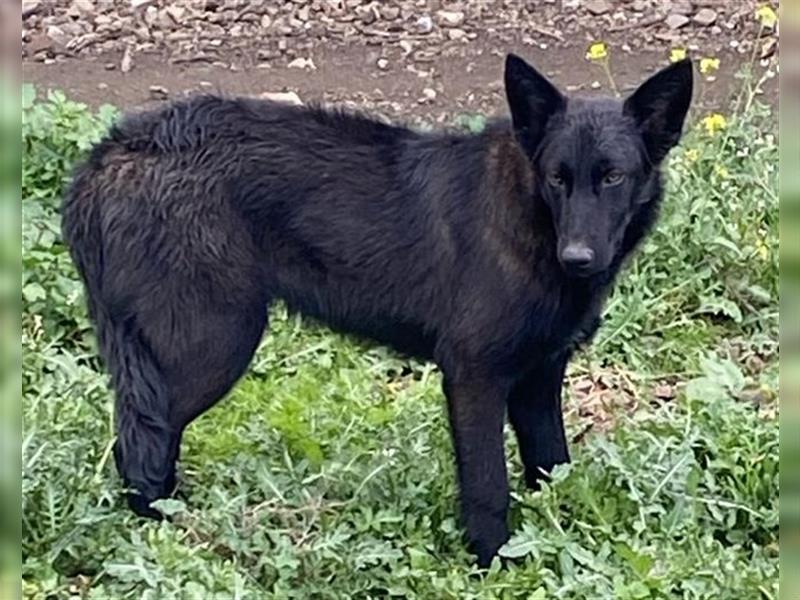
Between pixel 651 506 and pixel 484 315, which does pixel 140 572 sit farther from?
pixel 651 506

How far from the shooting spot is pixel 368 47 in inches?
317

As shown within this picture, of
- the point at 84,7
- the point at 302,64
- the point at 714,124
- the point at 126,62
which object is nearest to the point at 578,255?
the point at 714,124

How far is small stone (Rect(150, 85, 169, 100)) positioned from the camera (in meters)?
7.43

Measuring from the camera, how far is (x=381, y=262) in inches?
174

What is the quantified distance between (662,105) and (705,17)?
4.34 m

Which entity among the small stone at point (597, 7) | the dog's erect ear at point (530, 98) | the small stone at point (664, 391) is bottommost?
the small stone at point (664, 391)

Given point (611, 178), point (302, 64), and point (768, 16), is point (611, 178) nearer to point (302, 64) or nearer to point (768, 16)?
point (768, 16)

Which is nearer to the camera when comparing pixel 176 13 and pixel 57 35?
pixel 57 35

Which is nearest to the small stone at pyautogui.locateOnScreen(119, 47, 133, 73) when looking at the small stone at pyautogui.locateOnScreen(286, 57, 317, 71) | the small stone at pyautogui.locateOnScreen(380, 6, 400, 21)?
the small stone at pyautogui.locateOnScreen(286, 57, 317, 71)

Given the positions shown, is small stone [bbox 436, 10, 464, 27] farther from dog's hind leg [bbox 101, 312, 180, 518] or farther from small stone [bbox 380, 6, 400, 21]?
dog's hind leg [bbox 101, 312, 180, 518]

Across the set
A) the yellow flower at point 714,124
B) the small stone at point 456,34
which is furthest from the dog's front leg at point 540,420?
the small stone at point 456,34

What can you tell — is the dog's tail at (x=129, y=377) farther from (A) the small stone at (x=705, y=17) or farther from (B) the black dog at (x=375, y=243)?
(A) the small stone at (x=705, y=17)

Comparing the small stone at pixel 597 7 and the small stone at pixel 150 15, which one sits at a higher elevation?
the small stone at pixel 597 7

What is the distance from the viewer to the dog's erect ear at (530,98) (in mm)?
4102
